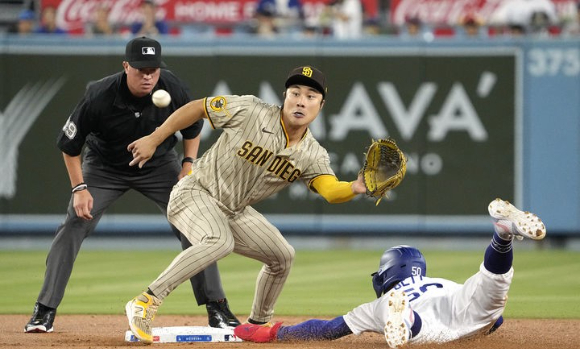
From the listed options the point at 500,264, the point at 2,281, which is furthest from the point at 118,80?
the point at 2,281

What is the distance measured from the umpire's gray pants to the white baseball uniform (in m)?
1.33

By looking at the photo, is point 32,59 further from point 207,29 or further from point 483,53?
point 483,53

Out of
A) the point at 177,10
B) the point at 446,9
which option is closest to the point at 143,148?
the point at 177,10

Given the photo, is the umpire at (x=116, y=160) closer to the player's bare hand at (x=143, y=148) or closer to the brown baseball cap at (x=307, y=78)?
the player's bare hand at (x=143, y=148)

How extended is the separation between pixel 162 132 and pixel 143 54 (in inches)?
30.7

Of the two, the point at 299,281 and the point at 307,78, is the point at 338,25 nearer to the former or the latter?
the point at 299,281

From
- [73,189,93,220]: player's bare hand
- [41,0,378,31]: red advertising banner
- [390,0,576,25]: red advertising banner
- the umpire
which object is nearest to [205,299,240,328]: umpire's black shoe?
the umpire

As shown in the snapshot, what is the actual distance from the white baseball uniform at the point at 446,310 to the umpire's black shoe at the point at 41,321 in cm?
213

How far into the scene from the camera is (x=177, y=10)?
18.0 m

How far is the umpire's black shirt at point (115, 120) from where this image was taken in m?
6.84

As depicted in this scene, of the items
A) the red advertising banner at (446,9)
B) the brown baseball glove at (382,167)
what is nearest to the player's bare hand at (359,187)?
the brown baseball glove at (382,167)

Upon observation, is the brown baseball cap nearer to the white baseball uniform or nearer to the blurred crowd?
the white baseball uniform

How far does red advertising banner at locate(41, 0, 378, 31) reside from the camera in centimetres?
1730

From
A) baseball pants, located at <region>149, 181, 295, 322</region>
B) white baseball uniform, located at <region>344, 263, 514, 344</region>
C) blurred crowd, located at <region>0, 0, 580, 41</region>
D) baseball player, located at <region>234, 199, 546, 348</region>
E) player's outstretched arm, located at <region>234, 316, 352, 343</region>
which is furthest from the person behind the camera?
blurred crowd, located at <region>0, 0, 580, 41</region>
